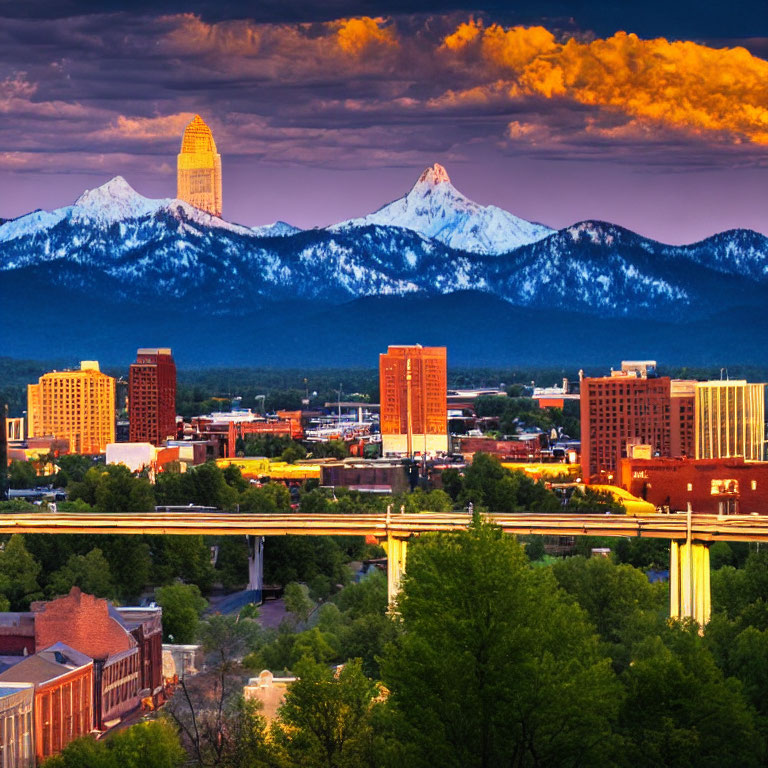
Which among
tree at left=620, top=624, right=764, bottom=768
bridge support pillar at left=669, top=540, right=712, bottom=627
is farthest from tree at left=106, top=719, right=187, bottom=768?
bridge support pillar at left=669, top=540, right=712, bottom=627

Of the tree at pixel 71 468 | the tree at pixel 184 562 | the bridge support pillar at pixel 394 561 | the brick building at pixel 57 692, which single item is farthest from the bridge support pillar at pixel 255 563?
the tree at pixel 71 468

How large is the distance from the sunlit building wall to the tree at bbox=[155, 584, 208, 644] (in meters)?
96.4

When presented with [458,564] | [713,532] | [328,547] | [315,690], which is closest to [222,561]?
[328,547]

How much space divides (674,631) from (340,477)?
95.0 metres

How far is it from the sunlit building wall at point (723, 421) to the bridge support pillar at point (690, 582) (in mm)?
96127

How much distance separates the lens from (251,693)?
57.1 m

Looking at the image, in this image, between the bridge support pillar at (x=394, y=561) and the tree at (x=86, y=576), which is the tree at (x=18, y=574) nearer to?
the tree at (x=86, y=576)

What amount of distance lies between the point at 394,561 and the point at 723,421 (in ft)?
330

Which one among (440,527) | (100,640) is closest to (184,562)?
(440,527)

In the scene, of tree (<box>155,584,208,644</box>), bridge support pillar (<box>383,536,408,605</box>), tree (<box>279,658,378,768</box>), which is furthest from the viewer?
bridge support pillar (<box>383,536,408,605</box>)

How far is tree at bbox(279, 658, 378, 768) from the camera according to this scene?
4803cm

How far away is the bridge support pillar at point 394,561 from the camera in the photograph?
275ft

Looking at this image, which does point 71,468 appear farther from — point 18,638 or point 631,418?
point 18,638

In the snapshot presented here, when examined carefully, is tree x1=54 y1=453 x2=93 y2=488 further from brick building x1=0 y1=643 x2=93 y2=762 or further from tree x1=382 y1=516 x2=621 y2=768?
tree x1=382 y1=516 x2=621 y2=768
